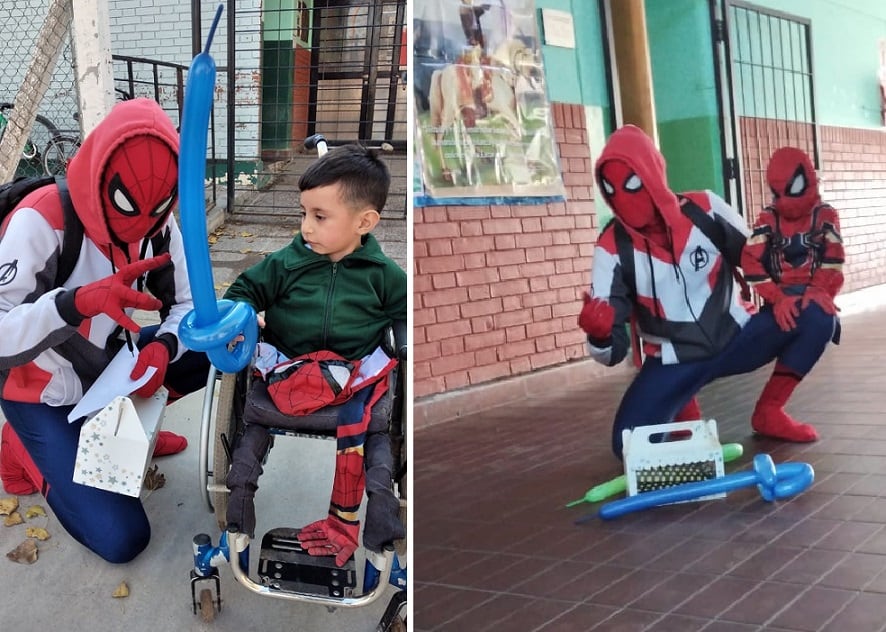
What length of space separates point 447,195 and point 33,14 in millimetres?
2140

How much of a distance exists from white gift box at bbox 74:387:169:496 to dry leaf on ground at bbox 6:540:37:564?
23cm

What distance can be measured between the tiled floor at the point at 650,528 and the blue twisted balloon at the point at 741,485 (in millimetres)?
11

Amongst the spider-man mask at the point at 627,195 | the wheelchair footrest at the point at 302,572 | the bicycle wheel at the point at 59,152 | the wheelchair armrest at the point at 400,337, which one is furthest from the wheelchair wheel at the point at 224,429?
the bicycle wheel at the point at 59,152

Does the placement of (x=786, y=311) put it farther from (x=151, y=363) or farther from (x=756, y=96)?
(x=151, y=363)

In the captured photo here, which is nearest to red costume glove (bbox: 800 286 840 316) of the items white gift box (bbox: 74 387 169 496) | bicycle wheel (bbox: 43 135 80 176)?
white gift box (bbox: 74 387 169 496)

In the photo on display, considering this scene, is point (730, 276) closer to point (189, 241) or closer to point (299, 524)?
point (189, 241)

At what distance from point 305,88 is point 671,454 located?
1.08 metres

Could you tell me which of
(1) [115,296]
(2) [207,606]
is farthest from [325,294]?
(2) [207,606]

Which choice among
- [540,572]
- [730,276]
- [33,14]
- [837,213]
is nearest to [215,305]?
[540,572]

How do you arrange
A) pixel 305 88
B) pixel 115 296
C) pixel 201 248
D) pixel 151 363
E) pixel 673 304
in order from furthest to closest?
pixel 305 88 → pixel 151 363 → pixel 115 296 → pixel 201 248 → pixel 673 304

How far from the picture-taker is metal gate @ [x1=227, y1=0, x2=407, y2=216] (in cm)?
148

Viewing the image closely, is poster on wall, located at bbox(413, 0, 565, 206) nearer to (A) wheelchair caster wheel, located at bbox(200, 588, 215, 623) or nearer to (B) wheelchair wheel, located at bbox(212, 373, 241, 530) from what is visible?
(B) wheelchair wheel, located at bbox(212, 373, 241, 530)

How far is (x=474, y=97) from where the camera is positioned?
0.88 m

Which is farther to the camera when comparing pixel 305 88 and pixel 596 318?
pixel 305 88
